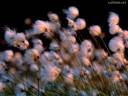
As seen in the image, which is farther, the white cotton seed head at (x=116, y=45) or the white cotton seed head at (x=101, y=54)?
the white cotton seed head at (x=101, y=54)

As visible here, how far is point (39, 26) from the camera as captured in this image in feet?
13.7

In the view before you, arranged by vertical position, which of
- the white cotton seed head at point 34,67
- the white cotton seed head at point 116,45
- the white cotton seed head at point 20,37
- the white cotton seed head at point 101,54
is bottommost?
the white cotton seed head at point 34,67

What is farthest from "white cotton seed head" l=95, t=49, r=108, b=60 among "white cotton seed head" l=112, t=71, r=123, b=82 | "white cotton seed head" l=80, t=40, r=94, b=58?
"white cotton seed head" l=112, t=71, r=123, b=82

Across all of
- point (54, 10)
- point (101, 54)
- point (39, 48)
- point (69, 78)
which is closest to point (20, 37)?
point (39, 48)

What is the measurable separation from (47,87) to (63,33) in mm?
459

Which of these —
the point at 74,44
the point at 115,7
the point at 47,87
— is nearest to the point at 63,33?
the point at 74,44

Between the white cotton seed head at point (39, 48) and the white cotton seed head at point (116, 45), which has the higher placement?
the white cotton seed head at point (116, 45)

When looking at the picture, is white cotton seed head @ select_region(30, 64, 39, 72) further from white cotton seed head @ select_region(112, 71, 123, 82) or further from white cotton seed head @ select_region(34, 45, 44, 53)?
white cotton seed head @ select_region(112, 71, 123, 82)

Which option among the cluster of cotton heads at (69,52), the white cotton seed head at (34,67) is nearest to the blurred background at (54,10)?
the white cotton seed head at (34,67)

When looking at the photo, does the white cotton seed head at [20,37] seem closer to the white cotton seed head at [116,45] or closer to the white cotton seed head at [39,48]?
the white cotton seed head at [39,48]

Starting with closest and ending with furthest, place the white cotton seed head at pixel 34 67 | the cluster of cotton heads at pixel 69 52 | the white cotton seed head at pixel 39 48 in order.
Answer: the cluster of cotton heads at pixel 69 52 < the white cotton seed head at pixel 39 48 < the white cotton seed head at pixel 34 67

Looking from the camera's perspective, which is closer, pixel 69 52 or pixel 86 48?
pixel 86 48

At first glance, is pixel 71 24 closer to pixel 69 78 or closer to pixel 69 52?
pixel 69 52

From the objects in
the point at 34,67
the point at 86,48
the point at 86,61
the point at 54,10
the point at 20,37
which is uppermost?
the point at 20,37
